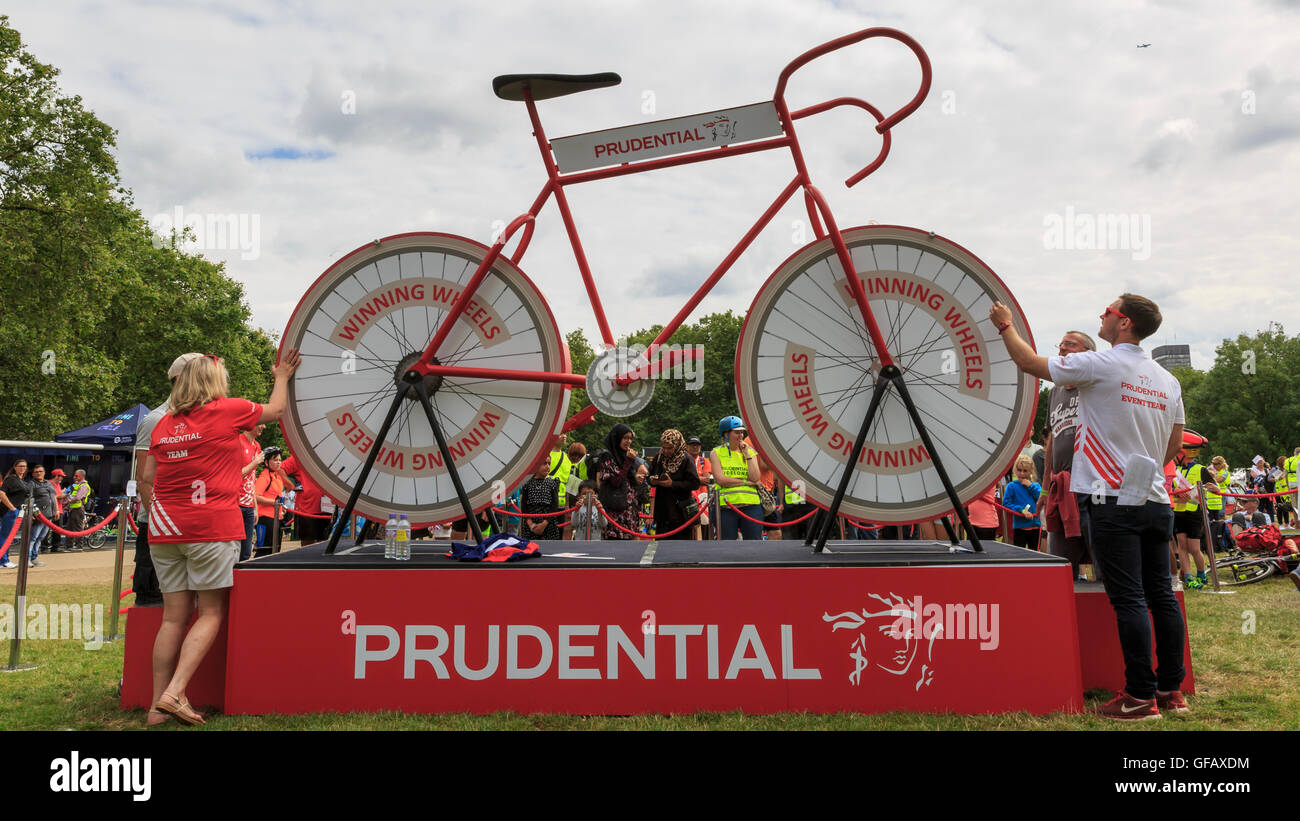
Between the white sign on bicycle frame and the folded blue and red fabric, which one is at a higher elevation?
the white sign on bicycle frame

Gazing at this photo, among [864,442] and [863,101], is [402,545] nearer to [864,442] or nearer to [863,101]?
[864,442]

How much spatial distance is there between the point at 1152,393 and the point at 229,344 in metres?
40.1

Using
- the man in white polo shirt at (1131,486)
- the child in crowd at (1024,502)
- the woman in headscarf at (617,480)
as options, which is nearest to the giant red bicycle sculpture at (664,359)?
the man in white polo shirt at (1131,486)

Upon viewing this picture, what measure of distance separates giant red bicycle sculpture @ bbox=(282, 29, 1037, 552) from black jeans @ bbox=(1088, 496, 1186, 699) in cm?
69

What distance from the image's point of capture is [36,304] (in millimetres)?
20203

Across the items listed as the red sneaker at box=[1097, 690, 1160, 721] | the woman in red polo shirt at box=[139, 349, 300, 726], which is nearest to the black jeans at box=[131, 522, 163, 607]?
the woman in red polo shirt at box=[139, 349, 300, 726]

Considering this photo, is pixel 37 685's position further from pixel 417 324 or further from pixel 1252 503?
pixel 1252 503

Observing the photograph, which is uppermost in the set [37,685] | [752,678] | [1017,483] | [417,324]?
[417,324]

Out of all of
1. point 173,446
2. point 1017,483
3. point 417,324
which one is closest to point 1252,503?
point 1017,483

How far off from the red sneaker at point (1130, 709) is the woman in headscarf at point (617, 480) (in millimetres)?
5051

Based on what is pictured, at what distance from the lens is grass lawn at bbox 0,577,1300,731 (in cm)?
388

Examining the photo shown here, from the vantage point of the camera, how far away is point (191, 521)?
408 cm

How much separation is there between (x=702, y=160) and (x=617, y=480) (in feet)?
14.3

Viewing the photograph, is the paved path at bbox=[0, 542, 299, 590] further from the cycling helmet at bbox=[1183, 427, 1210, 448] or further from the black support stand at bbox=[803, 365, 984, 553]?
the cycling helmet at bbox=[1183, 427, 1210, 448]
